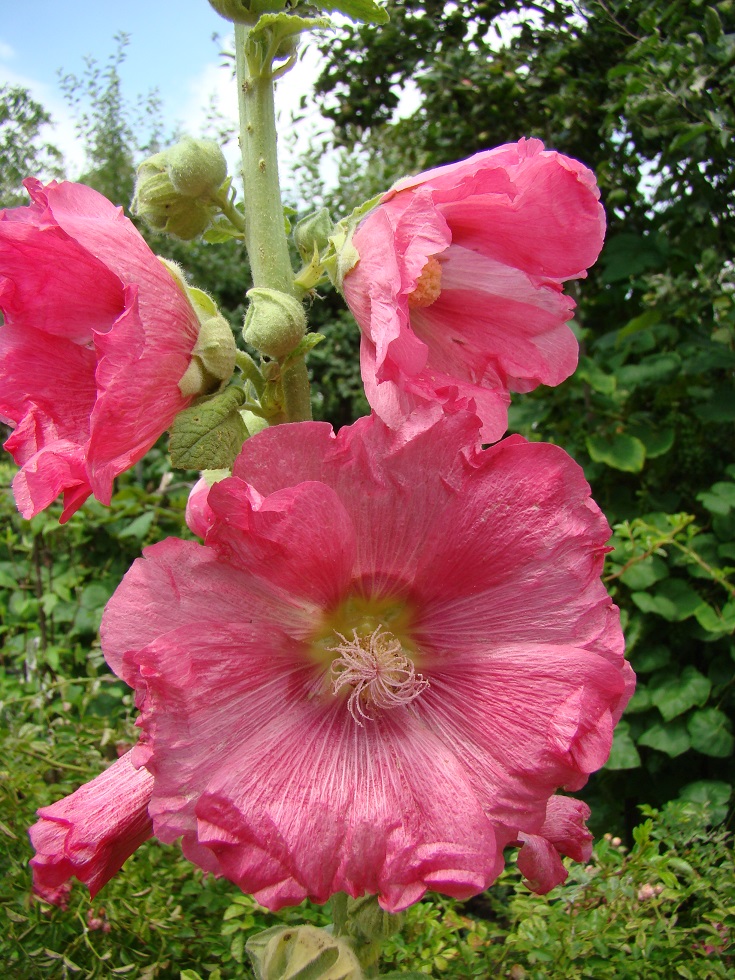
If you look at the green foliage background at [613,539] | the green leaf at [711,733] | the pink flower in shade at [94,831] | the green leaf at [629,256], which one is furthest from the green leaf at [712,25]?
the pink flower in shade at [94,831]

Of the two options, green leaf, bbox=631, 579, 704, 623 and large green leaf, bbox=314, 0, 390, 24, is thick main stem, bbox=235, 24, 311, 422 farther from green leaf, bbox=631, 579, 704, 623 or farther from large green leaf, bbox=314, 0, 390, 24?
green leaf, bbox=631, 579, 704, 623

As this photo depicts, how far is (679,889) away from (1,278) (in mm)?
1183

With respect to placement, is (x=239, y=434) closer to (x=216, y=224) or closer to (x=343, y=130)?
(x=216, y=224)

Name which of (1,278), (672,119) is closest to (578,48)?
(672,119)

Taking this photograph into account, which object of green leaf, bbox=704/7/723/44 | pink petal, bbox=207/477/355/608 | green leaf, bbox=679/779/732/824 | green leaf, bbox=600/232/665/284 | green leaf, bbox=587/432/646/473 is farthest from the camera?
green leaf, bbox=600/232/665/284

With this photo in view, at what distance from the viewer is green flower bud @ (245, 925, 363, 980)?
26.7 inches

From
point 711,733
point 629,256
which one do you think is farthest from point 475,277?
point 629,256

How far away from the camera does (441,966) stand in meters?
1.07

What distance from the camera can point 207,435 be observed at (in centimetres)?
67

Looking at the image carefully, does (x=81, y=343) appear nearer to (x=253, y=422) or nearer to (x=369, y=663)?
(x=253, y=422)

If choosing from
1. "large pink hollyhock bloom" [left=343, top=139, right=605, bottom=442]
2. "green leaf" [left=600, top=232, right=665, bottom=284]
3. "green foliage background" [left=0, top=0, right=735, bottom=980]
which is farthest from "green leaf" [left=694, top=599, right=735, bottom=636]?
"large pink hollyhock bloom" [left=343, top=139, right=605, bottom=442]

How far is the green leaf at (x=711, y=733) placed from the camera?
1.91 m

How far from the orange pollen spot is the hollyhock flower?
0.54 ft

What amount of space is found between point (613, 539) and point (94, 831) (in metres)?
1.74
